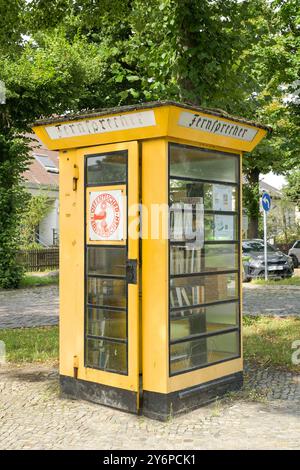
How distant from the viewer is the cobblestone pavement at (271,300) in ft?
39.1

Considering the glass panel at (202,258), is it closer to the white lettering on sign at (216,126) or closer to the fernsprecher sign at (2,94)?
the white lettering on sign at (216,126)

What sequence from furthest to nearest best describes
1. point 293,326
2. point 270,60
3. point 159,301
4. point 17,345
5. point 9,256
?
point 9,256 < point 270,60 < point 293,326 < point 17,345 < point 159,301

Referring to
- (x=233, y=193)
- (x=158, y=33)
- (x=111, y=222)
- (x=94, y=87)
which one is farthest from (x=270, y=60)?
(x=111, y=222)

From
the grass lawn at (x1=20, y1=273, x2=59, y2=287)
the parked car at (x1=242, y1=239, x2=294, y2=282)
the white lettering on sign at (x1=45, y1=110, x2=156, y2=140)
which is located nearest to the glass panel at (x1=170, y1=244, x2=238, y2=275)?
the white lettering on sign at (x1=45, y1=110, x2=156, y2=140)

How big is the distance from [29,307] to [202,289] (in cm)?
827

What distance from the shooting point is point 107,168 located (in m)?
5.59

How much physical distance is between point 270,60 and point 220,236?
1172 cm

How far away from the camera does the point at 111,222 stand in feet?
18.2

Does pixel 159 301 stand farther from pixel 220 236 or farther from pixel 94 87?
pixel 94 87

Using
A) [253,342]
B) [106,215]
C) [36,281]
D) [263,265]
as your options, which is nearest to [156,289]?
[106,215]

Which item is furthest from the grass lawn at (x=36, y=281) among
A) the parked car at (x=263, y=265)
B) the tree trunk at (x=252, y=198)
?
the tree trunk at (x=252, y=198)

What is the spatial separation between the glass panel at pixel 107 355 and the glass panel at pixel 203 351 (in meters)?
0.49

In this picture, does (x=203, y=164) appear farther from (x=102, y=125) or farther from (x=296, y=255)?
(x=296, y=255)

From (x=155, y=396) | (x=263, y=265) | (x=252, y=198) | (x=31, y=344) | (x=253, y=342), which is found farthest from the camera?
(x=252, y=198)
